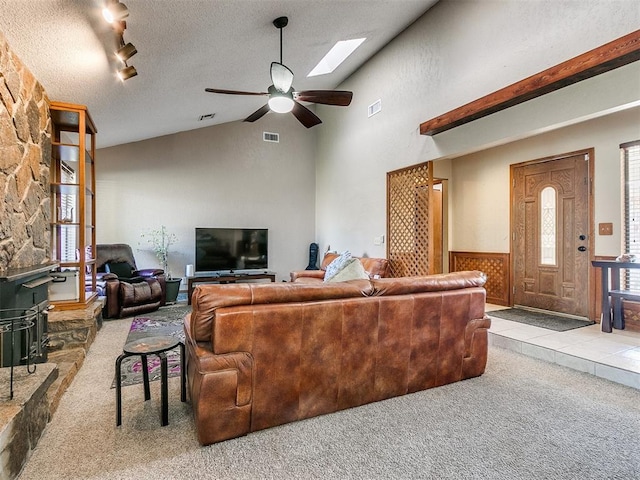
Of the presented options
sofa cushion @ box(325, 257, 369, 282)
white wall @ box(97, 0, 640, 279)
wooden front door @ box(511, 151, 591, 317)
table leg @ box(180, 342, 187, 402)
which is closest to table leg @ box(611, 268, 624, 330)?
white wall @ box(97, 0, 640, 279)

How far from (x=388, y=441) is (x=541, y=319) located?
10.9 feet

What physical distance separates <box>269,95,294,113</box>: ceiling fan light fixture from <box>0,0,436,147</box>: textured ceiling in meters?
0.70

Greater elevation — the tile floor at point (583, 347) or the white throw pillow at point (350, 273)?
the white throw pillow at point (350, 273)

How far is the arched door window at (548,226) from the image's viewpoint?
449 centimetres

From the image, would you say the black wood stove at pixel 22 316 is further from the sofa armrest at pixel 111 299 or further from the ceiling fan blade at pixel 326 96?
the ceiling fan blade at pixel 326 96

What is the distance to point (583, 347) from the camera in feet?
10.2

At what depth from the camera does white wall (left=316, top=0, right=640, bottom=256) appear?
301 cm

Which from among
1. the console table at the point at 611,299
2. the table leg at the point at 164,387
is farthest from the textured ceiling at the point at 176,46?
the console table at the point at 611,299

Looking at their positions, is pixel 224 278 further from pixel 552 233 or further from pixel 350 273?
pixel 552 233

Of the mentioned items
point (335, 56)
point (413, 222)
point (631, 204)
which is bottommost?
point (413, 222)

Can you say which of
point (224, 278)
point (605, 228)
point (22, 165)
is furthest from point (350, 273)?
point (224, 278)

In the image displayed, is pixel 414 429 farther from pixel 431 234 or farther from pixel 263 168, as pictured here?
pixel 263 168

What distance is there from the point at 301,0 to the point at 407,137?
2450 millimetres

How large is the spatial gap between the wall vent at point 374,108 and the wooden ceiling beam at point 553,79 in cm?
169
